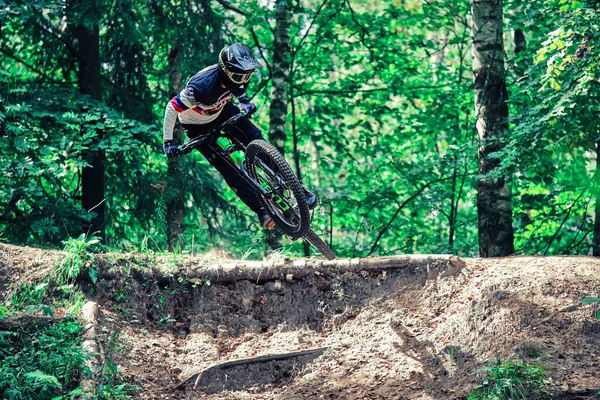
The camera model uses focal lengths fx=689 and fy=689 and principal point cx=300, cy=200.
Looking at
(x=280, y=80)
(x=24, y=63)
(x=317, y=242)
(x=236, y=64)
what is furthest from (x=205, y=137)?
(x=24, y=63)

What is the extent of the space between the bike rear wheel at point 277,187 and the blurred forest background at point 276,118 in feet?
5.11

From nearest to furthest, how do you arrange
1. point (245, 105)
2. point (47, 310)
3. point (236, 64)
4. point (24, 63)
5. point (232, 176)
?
point (47, 310) → point (236, 64) → point (245, 105) → point (232, 176) → point (24, 63)

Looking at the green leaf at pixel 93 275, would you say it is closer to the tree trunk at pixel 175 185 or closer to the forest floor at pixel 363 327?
the forest floor at pixel 363 327

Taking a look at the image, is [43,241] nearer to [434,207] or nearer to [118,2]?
[118,2]

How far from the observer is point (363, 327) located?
7078 mm

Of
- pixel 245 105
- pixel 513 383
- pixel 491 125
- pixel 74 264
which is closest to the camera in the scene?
pixel 513 383

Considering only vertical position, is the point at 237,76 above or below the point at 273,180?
above

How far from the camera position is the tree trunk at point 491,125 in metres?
9.15

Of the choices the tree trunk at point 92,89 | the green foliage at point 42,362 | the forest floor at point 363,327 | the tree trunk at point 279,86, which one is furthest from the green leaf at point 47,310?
the tree trunk at point 279,86

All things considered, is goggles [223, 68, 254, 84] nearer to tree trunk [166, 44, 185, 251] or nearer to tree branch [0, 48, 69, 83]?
tree trunk [166, 44, 185, 251]

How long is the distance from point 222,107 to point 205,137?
1.36ft

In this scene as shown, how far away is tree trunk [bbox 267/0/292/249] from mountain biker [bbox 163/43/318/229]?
3.39 meters

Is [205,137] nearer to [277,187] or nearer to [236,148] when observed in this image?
[236,148]

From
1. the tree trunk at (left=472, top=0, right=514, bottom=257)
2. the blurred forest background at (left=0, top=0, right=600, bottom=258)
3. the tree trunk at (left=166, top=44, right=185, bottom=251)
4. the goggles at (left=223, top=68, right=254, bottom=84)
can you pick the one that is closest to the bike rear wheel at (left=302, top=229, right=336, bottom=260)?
the blurred forest background at (left=0, top=0, right=600, bottom=258)
